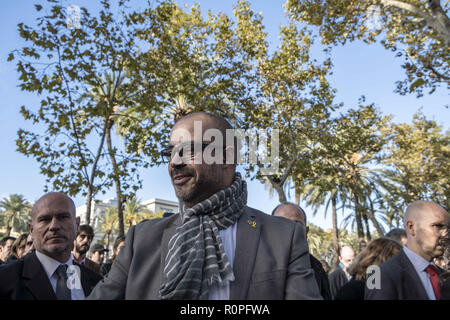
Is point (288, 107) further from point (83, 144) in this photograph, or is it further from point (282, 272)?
point (282, 272)

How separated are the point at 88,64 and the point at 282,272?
32.9 feet

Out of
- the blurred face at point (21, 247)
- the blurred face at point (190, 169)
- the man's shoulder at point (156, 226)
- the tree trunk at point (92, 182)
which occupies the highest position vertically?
the tree trunk at point (92, 182)

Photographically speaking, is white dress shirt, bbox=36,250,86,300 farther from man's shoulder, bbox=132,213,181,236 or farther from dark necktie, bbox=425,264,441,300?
dark necktie, bbox=425,264,441,300

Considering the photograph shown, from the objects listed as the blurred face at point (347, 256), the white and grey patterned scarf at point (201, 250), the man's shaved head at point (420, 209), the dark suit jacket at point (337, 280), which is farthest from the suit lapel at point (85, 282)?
the blurred face at point (347, 256)

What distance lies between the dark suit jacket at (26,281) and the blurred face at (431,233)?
315 cm

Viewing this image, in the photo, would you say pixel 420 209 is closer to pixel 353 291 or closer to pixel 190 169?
pixel 353 291

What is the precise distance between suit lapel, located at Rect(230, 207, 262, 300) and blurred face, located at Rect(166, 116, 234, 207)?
0.80 feet

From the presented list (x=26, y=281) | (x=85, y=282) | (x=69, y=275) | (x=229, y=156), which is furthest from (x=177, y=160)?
(x=85, y=282)

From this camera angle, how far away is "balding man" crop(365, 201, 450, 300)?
3.19m

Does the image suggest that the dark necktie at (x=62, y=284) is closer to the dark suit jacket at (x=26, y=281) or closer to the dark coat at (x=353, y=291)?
the dark suit jacket at (x=26, y=281)

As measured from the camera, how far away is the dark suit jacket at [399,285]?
10.4ft

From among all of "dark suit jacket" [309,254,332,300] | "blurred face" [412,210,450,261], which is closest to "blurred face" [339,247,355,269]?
"blurred face" [412,210,450,261]

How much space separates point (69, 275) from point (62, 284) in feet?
0.30

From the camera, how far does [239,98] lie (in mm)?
15953
